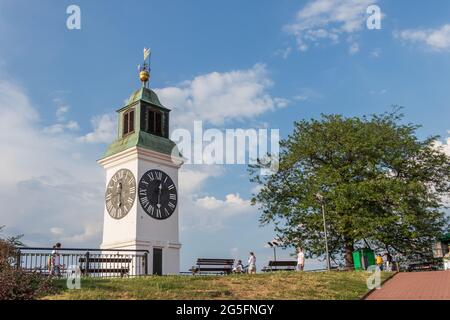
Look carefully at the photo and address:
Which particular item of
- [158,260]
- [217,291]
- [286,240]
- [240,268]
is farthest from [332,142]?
[217,291]

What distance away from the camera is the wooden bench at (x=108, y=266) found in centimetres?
2364

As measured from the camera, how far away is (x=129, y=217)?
29.2 meters

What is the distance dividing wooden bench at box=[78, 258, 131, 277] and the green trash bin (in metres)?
12.9

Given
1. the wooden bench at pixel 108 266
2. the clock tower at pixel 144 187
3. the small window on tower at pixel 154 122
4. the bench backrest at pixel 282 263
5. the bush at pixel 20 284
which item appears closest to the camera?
the bush at pixel 20 284

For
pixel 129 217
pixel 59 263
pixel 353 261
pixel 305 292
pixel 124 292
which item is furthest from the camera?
pixel 353 261

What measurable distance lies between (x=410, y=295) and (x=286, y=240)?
18.2 m

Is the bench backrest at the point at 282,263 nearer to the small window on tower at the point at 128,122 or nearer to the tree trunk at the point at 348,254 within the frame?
the tree trunk at the point at 348,254

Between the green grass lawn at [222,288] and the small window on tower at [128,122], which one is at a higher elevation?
the small window on tower at [128,122]

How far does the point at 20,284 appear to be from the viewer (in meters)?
15.9

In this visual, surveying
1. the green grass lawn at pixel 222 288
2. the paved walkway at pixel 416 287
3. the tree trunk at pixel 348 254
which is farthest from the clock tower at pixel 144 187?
the paved walkway at pixel 416 287

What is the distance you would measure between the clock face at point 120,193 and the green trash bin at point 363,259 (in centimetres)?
1301

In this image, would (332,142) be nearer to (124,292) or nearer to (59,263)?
(59,263)

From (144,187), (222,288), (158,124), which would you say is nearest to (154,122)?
(158,124)

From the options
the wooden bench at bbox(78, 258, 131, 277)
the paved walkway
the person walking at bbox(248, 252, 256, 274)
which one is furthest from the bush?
the person walking at bbox(248, 252, 256, 274)
